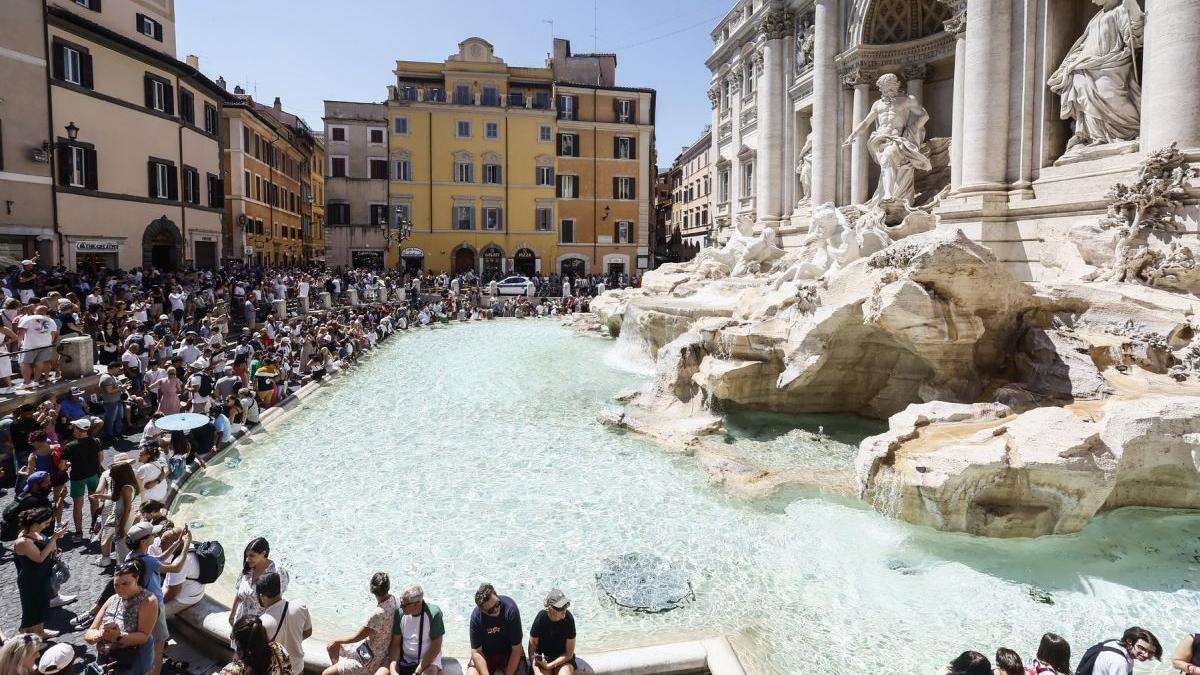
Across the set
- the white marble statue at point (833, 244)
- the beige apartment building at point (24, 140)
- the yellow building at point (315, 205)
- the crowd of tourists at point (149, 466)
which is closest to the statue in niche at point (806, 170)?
the white marble statue at point (833, 244)

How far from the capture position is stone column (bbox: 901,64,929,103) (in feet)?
58.0

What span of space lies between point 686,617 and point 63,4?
24.9 m

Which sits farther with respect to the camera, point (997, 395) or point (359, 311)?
point (359, 311)

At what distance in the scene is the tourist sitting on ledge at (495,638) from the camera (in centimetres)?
452

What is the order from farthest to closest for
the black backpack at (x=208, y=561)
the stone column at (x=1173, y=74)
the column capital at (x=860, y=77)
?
the column capital at (x=860, y=77) → the stone column at (x=1173, y=74) → the black backpack at (x=208, y=561)

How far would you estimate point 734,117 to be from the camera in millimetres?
28281

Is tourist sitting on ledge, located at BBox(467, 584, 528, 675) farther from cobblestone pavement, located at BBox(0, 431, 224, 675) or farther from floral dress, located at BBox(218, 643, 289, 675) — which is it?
cobblestone pavement, located at BBox(0, 431, 224, 675)

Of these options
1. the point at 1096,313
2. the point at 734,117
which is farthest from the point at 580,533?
the point at 734,117

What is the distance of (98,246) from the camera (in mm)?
20547

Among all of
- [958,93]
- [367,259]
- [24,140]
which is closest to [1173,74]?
[958,93]

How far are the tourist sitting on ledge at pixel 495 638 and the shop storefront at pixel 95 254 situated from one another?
20.8 m

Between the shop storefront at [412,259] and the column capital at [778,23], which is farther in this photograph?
the shop storefront at [412,259]

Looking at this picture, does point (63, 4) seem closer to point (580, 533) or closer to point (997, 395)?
point (580, 533)

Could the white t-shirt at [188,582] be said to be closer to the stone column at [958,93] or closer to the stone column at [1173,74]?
the stone column at [1173,74]
